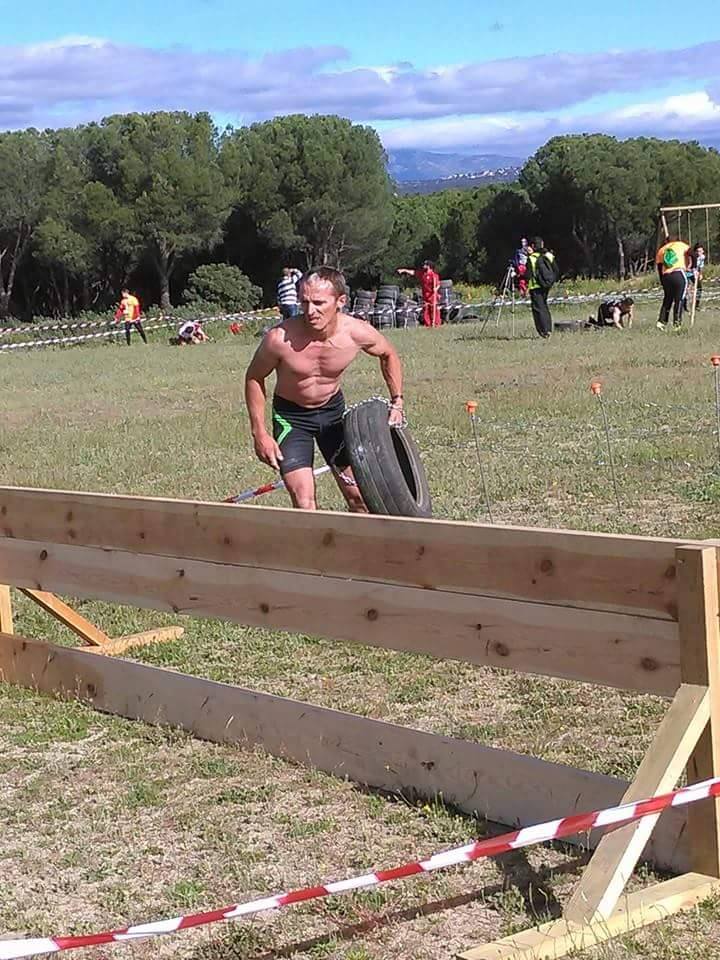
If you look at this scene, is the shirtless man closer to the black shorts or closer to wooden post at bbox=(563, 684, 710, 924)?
the black shorts

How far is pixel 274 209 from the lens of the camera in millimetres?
62906

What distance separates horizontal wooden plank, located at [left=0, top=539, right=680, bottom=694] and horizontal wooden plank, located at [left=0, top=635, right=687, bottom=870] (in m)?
0.34

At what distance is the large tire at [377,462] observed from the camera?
24.5 ft

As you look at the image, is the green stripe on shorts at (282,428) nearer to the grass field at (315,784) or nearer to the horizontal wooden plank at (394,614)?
the grass field at (315,784)

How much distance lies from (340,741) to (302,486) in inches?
105

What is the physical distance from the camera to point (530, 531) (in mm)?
4305

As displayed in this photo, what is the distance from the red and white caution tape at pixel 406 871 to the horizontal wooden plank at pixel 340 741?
351 millimetres

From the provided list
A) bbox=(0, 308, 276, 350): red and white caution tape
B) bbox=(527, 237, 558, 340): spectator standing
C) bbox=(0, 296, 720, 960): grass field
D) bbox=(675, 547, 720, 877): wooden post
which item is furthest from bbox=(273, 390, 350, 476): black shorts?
bbox=(0, 308, 276, 350): red and white caution tape

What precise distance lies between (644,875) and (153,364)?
25.1m

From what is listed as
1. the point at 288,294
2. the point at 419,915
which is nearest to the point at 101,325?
the point at 288,294

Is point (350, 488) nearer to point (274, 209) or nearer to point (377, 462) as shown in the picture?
point (377, 462)

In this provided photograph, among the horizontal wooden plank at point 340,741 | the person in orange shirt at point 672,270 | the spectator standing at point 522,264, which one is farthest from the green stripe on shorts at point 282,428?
the spectator standing at point 522,264

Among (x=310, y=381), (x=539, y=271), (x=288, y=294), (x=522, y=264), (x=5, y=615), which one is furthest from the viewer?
(x=288, y=294)

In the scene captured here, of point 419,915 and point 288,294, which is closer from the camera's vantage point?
point 419,915
